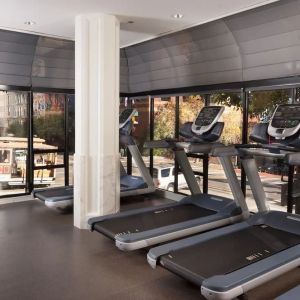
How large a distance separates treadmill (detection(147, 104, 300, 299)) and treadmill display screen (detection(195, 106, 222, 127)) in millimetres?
838

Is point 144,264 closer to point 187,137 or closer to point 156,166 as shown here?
point 187,137

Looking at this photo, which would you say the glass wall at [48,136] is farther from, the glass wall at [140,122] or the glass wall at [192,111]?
the glass wall at [192,111]

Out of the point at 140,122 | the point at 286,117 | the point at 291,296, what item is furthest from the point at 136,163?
the point at 291,296

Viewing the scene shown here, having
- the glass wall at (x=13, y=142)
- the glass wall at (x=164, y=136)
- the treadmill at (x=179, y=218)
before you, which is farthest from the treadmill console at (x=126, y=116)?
the glass wall at (x=13, y=142)

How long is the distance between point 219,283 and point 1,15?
4246mm

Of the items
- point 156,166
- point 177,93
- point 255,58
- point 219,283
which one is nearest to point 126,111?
point 177,93

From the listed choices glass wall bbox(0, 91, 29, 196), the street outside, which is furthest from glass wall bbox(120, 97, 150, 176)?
glass wall bbox(0, 91, 29, 196)

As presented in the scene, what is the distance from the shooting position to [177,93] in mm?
6387

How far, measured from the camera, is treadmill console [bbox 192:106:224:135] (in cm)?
505

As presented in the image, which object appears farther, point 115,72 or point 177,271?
point 115,72

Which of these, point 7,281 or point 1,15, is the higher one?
point 1,15

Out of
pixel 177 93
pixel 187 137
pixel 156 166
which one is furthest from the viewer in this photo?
pixel 156 166

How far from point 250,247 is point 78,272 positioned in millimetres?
1750

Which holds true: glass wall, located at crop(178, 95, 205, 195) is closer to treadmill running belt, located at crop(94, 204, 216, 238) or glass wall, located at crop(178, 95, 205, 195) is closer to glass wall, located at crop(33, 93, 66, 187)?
treadmill running belt, located at crop(94, 204, 216, 238)
